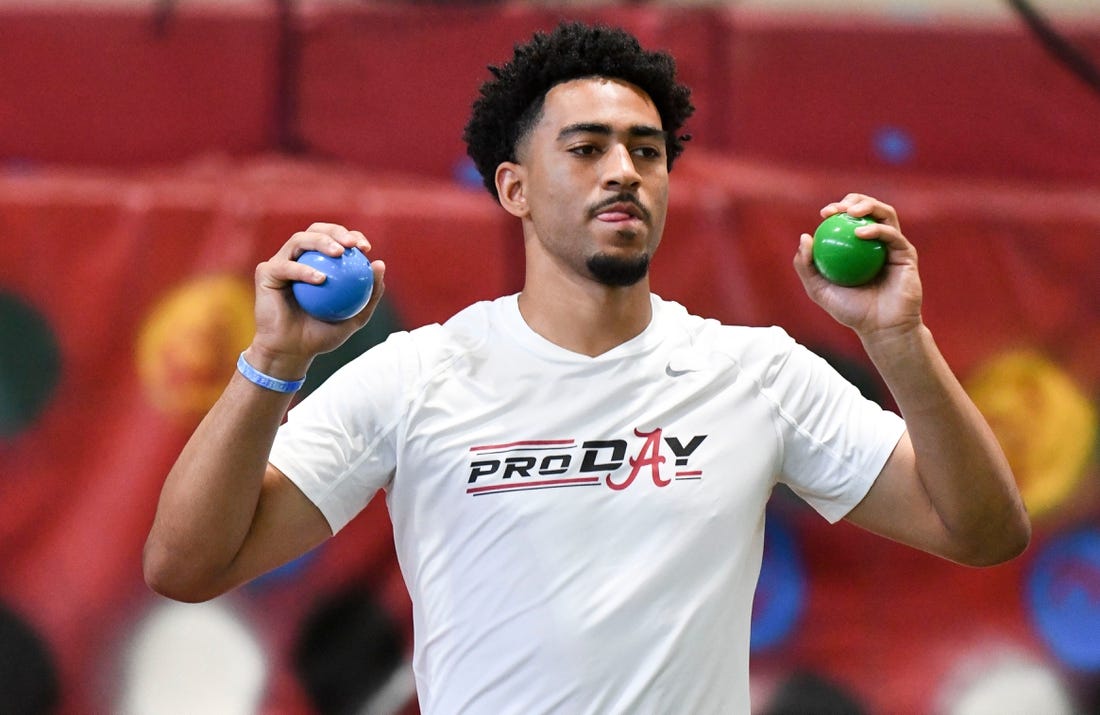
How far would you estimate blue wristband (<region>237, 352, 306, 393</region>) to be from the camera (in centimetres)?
150

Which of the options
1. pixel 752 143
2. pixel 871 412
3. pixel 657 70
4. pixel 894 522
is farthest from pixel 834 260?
pixel 752 143

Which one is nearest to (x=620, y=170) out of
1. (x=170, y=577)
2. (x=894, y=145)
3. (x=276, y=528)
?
(x=276, y=528)

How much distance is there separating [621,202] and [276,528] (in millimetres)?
662

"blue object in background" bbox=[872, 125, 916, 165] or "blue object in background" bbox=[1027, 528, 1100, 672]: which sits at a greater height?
"blue object in background" bbox=[872, 125, 916, 165]

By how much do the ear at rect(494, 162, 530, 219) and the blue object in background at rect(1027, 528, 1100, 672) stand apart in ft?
5.11

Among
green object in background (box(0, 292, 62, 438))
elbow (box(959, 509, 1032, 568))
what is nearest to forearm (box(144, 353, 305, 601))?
elbow (box(959, 509, 1032, 568))

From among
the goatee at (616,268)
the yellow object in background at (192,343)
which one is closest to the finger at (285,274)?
the goatee at (616,268)

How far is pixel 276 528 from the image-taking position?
160 cm

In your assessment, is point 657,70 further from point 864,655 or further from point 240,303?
point 864,655

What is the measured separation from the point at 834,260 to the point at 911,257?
0.35 ft

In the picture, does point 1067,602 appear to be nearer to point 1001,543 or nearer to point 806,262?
point 1001,543

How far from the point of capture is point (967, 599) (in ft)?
8.92

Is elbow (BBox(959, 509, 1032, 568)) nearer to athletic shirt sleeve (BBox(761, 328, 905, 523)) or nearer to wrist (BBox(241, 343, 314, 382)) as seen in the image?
athletic shirt sleeve (BBox(761, 328, 905, 523))

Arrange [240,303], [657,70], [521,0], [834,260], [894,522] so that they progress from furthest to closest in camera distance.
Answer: [521,0] → [240,303] → [657,70] → [894,522] → [834,260]
